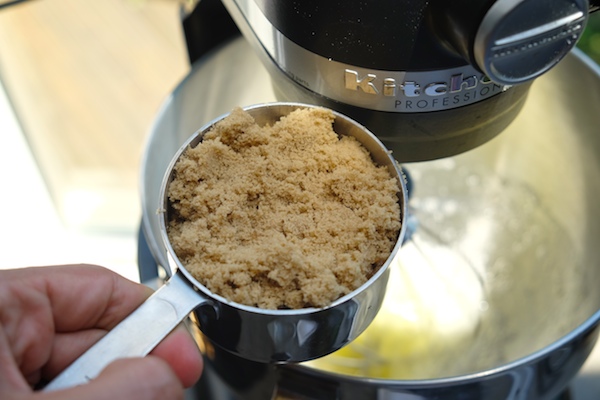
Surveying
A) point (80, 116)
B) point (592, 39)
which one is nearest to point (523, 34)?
point (592, 39)

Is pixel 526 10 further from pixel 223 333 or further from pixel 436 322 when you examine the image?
pixel 436 322

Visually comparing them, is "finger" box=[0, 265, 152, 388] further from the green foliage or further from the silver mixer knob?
the green foliage

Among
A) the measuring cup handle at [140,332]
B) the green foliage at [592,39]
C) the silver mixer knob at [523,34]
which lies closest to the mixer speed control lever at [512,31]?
the silver mixer knob at [523,34]

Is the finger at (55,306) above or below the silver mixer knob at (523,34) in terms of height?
below

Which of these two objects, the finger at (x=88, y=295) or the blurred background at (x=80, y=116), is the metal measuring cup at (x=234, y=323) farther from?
the blurred background at (x=80, y=116)

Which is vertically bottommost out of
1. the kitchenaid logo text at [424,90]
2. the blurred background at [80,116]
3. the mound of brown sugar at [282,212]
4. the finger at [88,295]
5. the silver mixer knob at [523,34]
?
the blurred background at [80,116]

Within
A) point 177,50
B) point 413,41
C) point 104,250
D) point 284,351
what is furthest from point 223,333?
point 177,50

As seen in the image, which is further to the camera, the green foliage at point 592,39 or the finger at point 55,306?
the green foliage at point 592,39
